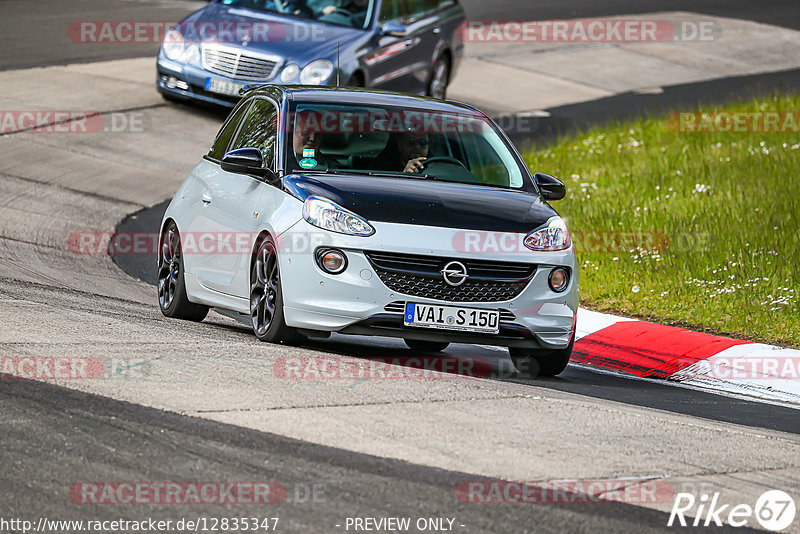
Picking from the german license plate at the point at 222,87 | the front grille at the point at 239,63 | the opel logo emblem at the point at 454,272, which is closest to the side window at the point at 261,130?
the opel logo emblem at the point at 454,272

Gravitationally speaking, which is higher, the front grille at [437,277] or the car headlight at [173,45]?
the front grille at [437,277]

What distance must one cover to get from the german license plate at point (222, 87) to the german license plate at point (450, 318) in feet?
30.7

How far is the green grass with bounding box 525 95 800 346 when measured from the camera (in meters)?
11.3

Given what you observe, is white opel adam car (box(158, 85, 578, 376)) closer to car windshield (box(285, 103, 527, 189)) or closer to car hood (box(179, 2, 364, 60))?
car windshield (box(285, 103, 527, 189))

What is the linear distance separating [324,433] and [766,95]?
1650cm

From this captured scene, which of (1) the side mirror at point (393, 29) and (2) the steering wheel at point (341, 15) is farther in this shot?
(2) the steering wheel at point (341, 15)

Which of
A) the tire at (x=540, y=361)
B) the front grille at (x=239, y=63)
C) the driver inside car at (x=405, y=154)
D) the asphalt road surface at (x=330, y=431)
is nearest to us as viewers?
the asphalt road surface at (x=330, y=431)

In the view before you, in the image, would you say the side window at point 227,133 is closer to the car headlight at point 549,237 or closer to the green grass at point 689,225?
the car headlight at point 549,237

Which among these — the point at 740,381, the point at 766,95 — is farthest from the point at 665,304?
the point at 766,95

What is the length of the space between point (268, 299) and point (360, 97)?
5.80 ft

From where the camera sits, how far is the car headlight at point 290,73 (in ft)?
54.6

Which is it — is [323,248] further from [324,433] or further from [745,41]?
[745,41]

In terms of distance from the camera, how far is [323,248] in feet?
27.0

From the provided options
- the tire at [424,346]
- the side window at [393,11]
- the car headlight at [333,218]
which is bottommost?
the tire at [424,346]
